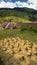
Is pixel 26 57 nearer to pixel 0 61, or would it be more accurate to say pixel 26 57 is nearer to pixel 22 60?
pixel 22 60

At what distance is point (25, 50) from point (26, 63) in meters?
3.02

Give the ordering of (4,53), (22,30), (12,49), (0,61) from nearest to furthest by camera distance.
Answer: (0,61), (4,53), (12,49), (22,30)

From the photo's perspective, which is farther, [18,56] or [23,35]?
[23,35]

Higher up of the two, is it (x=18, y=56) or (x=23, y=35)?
(x=18, y=56)

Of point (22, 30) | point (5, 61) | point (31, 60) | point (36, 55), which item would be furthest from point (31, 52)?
point (22, 30)

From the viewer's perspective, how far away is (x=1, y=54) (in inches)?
687

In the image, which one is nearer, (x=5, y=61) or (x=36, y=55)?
(x=5, y=61)

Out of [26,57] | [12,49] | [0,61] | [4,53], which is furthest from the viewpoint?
[12,49]

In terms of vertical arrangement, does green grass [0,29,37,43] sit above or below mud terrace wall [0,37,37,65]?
below

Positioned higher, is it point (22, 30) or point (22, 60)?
point (22, 60)

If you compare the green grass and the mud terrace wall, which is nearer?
the mud terrace wall

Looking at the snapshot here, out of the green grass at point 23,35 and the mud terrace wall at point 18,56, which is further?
the green grass at point 23,35

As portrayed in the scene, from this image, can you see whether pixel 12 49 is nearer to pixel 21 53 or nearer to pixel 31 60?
pixel 21 53

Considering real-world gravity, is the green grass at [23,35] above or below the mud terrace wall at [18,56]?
below
